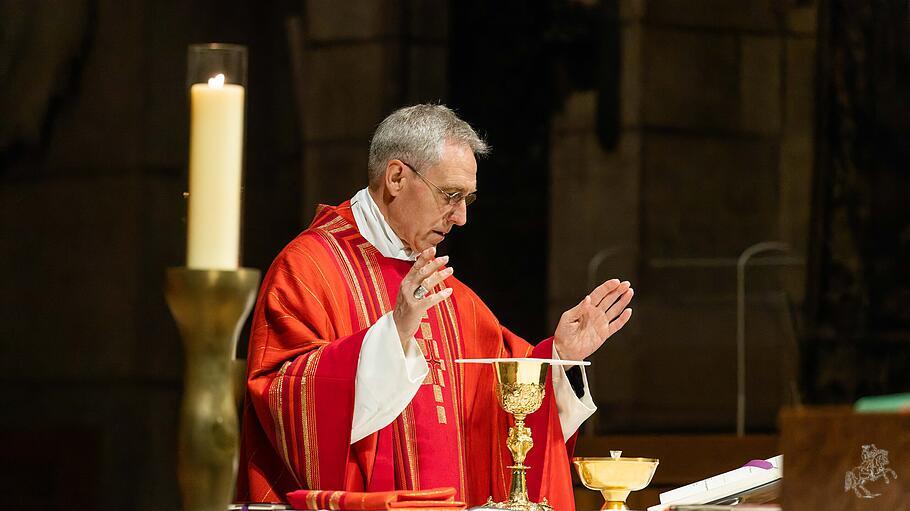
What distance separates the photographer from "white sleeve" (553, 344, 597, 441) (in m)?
3.59

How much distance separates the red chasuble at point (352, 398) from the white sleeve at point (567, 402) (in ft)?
0.26

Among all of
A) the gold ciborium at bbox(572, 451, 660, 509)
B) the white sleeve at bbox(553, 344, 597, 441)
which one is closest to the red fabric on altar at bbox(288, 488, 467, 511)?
the gold ciborium at bbox(572, 451, 660, 509)

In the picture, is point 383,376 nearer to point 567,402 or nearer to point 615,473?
point 615,473

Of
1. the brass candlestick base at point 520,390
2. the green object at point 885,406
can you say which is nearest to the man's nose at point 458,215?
the brass candlestick base at point 520,390

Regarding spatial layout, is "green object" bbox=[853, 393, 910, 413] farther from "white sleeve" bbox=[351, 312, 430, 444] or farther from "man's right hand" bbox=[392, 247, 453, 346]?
"white sleeve" bbox=[351, 312, 430, 444]

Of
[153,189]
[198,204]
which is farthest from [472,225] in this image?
[198,204]

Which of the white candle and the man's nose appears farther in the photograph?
the man's nose

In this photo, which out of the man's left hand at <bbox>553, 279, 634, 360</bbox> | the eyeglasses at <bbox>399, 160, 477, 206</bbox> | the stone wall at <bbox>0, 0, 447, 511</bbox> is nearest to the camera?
the man's left hand at <bbox>553, 279, 634, 360</bbox>

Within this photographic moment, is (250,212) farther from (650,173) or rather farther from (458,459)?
(458,459)

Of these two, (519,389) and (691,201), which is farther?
(691,201)

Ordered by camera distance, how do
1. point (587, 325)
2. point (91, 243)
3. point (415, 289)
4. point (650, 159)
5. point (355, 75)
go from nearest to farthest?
point (415, 289), point (587, 325), point (91, 243), point (355, 75), point (650, 159)

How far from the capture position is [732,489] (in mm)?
2826

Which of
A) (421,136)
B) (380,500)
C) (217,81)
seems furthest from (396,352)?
(217,81)

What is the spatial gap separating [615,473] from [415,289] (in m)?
0.59
